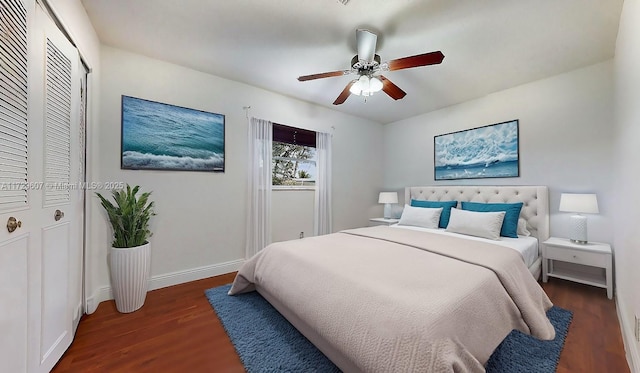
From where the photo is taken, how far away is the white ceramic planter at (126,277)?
2039mm

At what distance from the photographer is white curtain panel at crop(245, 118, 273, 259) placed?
317 cm

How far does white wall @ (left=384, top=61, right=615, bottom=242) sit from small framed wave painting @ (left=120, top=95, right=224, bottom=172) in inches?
143

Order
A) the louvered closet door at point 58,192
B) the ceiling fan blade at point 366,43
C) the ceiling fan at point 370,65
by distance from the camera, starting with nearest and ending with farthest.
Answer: the louvered closet door at point 58,192 < the ceiling fan at point 370,65 < the ceiling fan blade at point 366,43

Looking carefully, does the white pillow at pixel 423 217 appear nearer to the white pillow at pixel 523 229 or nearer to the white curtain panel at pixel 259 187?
the white pillow at pixel 523 229

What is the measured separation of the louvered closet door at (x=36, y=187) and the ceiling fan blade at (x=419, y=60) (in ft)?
7.30

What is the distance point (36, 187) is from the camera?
Result: 126cm

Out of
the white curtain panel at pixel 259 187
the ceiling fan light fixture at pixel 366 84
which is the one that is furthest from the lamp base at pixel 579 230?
the white curtain panel at pixel 259 187

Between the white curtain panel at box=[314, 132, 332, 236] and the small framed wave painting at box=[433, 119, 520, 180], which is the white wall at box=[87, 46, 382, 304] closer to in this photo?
the white curtain panel at box=[314, 132, 332, 236]

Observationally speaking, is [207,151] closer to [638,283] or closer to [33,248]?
[33,248]

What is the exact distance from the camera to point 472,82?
117 inches

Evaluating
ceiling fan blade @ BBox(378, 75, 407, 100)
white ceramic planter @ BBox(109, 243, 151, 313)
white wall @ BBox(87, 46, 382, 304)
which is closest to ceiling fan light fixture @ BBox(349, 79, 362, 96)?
ceiling fan blade @ BBox(378, 75, 407, 100)

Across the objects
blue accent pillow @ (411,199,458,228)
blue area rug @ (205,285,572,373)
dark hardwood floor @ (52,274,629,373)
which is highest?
blue accent pillow @ (411,199,458,228)

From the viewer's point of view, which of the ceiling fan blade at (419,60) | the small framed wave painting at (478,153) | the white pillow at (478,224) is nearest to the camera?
the ceiling fan blade at (419,60)

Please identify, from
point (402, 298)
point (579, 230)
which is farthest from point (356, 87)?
point (579, 230)
